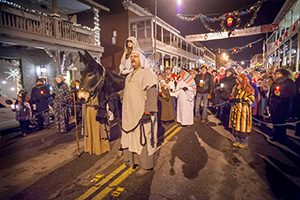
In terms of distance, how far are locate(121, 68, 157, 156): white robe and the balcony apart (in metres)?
7.88

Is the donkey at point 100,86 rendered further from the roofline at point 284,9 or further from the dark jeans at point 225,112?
the roofline at point 284,9

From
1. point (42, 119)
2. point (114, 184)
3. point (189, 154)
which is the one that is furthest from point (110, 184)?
point (42, 119)

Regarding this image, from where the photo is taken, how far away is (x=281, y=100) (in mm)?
5559

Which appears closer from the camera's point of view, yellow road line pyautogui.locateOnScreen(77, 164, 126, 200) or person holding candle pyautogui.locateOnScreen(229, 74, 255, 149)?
yellow road line pyautogui.locateOnScreen(77, 164, 126, 200)

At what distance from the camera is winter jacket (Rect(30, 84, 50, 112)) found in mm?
7441

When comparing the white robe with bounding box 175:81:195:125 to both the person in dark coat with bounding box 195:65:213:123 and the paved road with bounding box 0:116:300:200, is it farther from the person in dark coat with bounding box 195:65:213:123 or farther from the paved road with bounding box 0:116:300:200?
the paved road with bounding box 0:116:300:200

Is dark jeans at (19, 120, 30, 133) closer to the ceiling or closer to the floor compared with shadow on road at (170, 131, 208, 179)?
closer to the ceiling

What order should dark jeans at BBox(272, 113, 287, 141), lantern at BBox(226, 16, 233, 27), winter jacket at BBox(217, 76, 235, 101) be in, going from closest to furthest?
dark jeans at BBox(272, 113, 287, 141)
winter jacket at BBox(217, 76, 235, 101)
lantern at BBox(226, 16, 233, 27)

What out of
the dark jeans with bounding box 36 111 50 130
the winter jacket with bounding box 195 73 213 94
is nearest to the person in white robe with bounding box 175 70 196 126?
the winter jacket with bounding box 195 73 213 94

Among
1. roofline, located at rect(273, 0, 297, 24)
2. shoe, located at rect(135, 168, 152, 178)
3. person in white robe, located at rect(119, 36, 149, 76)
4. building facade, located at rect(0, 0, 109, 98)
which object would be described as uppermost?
roofline, located at rect(273, 0, 297, 24)

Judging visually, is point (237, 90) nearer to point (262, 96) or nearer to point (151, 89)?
point (151, 89)

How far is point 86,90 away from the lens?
12.6 feet

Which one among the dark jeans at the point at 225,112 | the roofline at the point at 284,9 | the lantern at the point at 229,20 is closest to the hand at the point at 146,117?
the dark jeans at the point at 225,112

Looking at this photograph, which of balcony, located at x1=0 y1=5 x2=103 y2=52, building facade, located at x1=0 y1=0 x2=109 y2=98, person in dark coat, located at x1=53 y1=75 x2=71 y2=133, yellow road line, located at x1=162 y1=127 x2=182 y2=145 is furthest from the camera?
building facade, located at x1=0 y1=0 x2=109 y2=98
